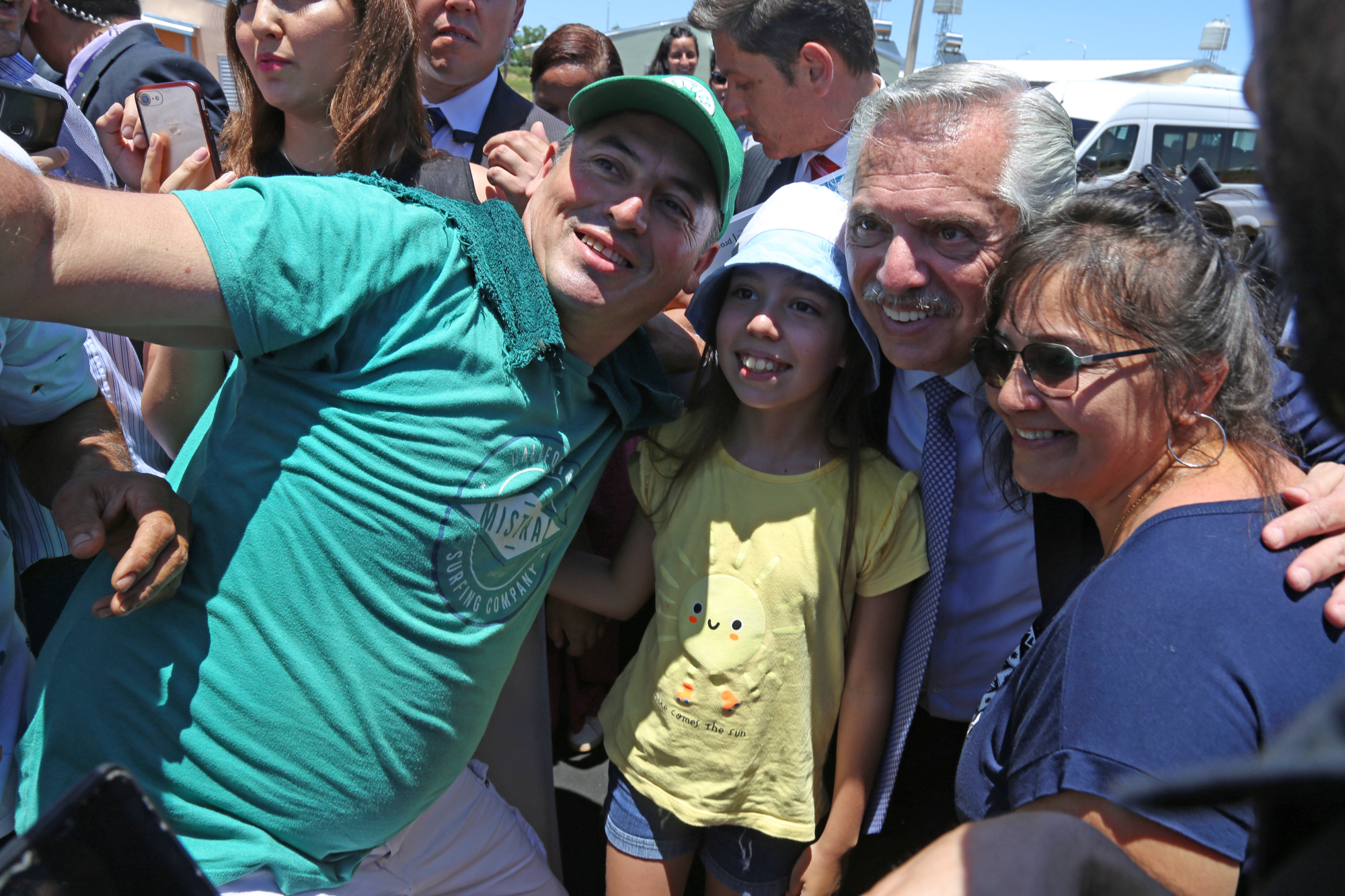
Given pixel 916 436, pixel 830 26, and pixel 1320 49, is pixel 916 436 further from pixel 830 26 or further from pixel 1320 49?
pixel 830 26

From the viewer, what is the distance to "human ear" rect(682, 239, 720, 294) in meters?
1.98

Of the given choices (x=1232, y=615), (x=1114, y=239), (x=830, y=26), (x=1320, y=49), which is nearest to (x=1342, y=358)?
(x=1320, y=49)

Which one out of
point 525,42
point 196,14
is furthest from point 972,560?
point 525,42

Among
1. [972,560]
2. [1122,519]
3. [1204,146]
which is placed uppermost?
[1122,519]

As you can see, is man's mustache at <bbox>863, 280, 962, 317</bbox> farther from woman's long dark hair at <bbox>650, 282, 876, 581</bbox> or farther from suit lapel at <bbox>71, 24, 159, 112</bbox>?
suit lapel at <bbox>71, 24, 159, 112</bbox>

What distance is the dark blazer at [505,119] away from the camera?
3336 millimetres

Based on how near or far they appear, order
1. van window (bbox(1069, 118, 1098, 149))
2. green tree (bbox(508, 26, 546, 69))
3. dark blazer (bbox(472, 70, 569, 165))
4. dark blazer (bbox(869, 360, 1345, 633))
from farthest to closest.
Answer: green tree (bbox(508, 26, 546, 69)) → van window (bbox(1069, 118, 1098, 149)) → dark blazer (bbox(472, 70, 569, 165)) → dark blazer (bbox(869, 360, 1345, 633))

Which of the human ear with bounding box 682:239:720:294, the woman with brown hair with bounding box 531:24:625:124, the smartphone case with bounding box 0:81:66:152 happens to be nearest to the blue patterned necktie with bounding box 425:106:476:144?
the human ear with bounding box 682:239:720:294

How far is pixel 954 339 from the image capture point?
6.00ft

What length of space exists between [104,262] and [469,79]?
253 cm

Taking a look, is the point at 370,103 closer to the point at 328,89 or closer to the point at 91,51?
the point at 328,89

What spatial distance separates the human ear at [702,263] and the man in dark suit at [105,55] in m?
1.78

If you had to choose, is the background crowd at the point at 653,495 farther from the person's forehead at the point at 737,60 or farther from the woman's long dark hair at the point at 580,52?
the woman's long dark hair at the point at 580,52

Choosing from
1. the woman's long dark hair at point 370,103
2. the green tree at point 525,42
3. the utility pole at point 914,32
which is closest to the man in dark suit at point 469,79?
the woman's long dark hair at point 370,103
